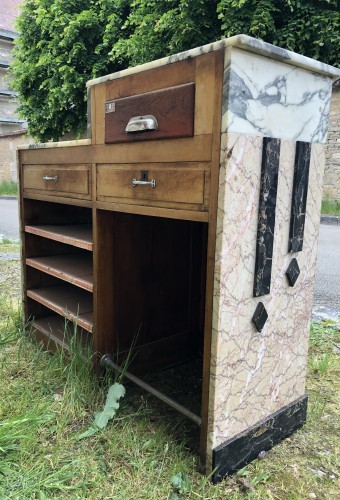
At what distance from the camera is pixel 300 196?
5.47ft

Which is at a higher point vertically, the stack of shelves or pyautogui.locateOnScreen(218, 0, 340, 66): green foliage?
pyautogui.locateOnScreen(218, 0, 340, 66): green foliage

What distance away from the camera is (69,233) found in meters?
2.47

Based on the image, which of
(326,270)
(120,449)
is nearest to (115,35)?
(326,270)

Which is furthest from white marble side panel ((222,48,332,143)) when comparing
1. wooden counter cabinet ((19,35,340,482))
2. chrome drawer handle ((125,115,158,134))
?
chrome drawer handle ((125,115,158,134))

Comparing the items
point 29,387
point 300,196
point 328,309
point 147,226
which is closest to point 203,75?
point 300,196

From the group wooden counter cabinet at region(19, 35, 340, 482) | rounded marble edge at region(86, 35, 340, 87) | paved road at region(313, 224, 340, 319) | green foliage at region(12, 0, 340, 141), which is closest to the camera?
rounded marble edge at region(86, 35, 340, 87)

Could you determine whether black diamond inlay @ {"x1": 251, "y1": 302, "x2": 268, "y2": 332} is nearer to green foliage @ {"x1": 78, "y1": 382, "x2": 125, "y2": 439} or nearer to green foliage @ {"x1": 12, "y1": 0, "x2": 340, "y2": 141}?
green foliage @ {"x1": 78, "y1": 382, "x2": 125, "y2": 439}

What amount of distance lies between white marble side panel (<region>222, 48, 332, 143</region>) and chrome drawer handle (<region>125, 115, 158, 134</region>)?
34cm

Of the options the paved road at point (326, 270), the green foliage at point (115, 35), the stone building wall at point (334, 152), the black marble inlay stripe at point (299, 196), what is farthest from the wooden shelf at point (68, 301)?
the stone building wall at point (334, 152)

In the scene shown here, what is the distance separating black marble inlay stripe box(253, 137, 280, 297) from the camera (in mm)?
1497

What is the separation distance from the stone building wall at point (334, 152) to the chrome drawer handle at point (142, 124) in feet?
29.1

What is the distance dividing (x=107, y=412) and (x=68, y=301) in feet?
3.02

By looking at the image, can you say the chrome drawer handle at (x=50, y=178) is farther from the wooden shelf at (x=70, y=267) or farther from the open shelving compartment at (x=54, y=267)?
the wooden shelf at (x=70, y=267)

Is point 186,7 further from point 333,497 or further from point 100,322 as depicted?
point 333,497
